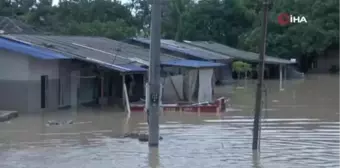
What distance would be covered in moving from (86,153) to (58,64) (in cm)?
1366

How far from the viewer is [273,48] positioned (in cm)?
6938

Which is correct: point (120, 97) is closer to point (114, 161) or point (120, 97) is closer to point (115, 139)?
point (115, 139)

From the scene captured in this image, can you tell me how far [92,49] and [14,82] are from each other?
6283mm

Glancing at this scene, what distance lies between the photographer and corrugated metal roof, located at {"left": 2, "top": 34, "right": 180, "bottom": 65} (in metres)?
29.6

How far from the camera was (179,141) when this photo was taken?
18.2 metres

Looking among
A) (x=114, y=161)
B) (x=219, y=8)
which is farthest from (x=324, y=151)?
(x=219, y=8)

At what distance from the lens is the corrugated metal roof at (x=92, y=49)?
29592 mm

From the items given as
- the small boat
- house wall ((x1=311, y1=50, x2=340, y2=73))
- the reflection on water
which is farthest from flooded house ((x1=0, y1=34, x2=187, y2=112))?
house wall ((x1=311, y1=50, x2=340, y2=73))

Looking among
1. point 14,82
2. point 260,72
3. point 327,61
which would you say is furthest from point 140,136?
point 327,61

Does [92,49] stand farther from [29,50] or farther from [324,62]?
[324,62]

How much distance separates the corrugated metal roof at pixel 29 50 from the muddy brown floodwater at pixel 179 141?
2292mm

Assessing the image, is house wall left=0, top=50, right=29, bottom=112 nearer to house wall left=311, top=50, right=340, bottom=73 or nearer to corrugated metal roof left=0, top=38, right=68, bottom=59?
corrugated metal roof left=0, top=38, right=68, bottom=59

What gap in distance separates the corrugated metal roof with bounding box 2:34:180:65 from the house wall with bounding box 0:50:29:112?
212cm

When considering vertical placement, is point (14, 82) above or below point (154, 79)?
below
